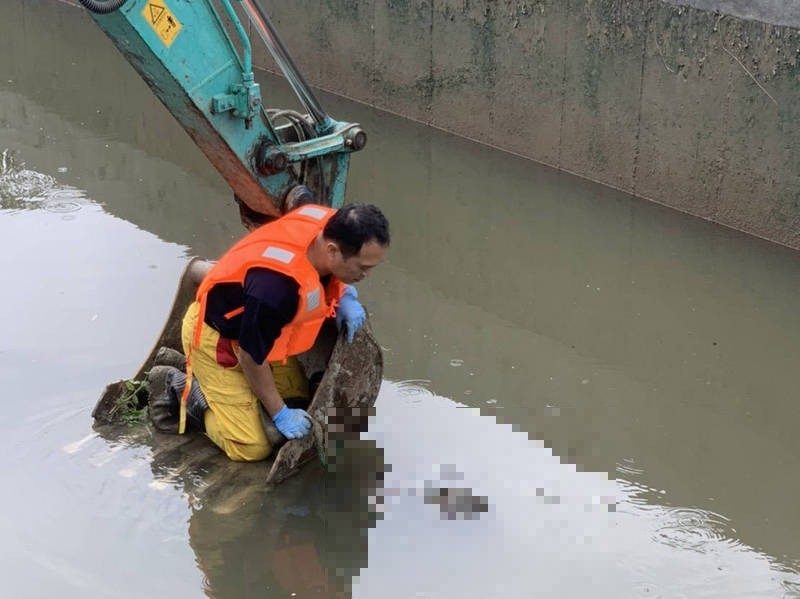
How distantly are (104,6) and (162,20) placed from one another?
28 cm

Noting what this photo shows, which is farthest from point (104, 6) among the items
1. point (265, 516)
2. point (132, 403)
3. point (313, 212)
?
point (265, 516)

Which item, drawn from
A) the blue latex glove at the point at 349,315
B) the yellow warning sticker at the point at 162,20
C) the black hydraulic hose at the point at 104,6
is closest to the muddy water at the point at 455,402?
the blue latex glove at the point at 349,315

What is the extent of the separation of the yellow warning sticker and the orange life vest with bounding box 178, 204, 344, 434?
0.86 metres

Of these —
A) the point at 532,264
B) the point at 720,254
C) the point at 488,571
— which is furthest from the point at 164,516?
the point at 720,254

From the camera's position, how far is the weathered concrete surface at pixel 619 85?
6.57 metres

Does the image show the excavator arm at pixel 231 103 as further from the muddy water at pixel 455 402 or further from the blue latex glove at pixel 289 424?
the blue latex glove at pixel 289 424

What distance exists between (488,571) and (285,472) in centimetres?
88

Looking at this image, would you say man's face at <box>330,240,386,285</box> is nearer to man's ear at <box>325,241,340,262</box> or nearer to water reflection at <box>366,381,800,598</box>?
man's ear at <box>325,241,340,262</box>

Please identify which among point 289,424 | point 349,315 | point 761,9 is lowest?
point 289,424

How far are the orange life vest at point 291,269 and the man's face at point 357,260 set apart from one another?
102 mm

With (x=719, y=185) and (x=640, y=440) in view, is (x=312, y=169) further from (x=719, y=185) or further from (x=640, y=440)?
(x=719, y=185)

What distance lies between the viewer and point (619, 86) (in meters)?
7.31

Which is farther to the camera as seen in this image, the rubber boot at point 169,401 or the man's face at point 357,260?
the rubber boot at point 169,401

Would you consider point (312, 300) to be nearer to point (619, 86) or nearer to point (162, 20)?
point (162, 20)
